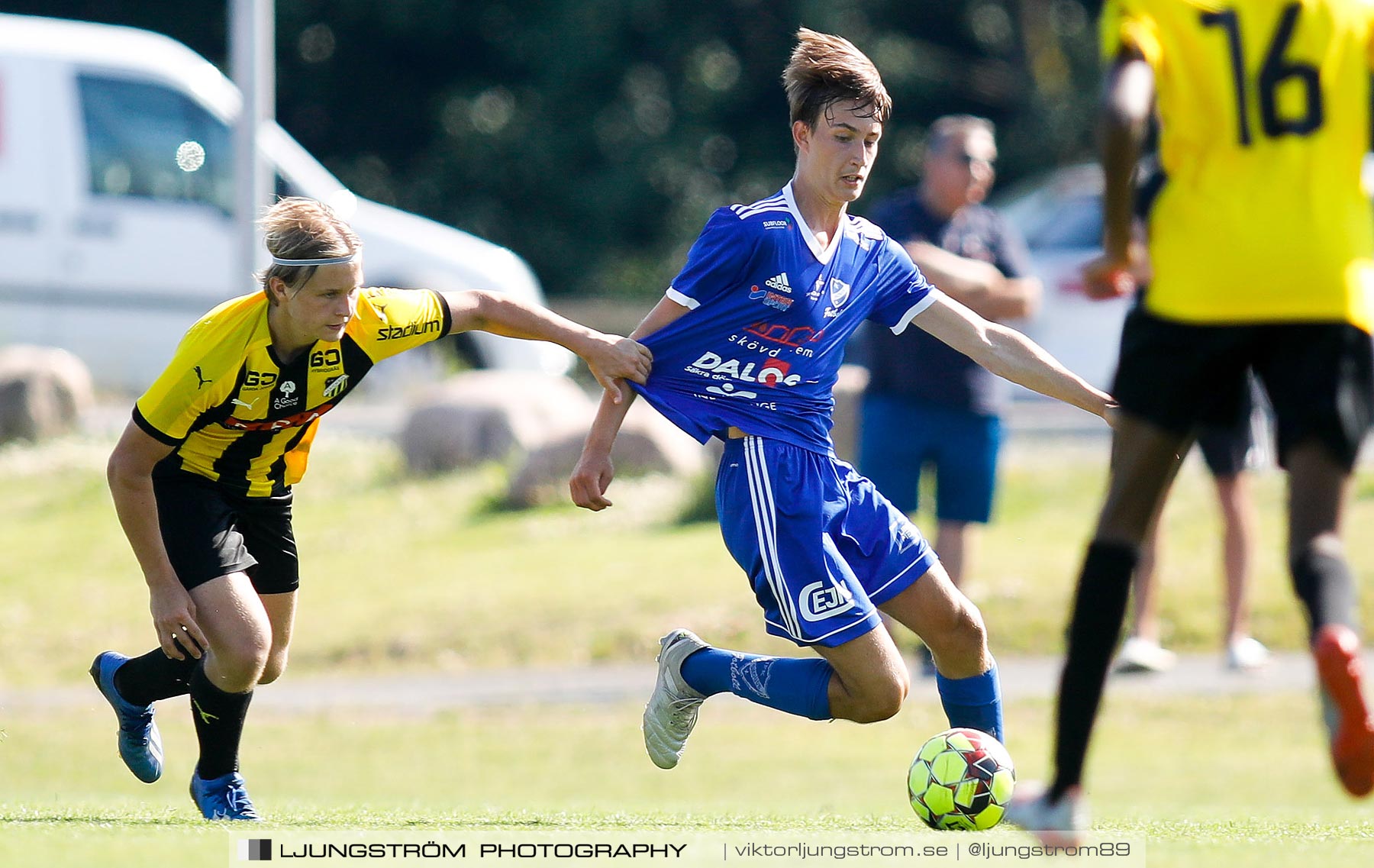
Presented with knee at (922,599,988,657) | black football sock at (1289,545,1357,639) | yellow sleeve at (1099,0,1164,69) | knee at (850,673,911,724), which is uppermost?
yellow sleeve at (1099,0,1164,69)

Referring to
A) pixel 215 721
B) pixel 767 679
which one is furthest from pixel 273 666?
pixel 767 679

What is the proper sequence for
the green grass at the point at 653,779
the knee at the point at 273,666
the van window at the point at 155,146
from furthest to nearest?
the van window at the point at 155,146 → the knee at the point at 273,666 → the green grass at the point at 653,779

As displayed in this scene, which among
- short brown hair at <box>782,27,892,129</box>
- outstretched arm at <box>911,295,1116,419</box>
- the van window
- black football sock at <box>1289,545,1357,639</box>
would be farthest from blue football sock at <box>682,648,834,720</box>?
the van window

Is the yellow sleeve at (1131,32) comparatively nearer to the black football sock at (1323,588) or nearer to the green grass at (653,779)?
the black football sock at (1323,588)

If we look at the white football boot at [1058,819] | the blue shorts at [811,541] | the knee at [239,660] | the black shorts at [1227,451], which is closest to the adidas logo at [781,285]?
the blue shorts at [811,541]

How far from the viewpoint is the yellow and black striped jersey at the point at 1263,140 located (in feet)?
12.2

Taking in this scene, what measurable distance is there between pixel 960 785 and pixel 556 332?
171cm

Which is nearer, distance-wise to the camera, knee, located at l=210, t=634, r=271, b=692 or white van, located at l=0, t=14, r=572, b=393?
knee, located at l=210, t=634, r=271, b=692

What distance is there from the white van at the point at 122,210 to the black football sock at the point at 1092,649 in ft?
39.5

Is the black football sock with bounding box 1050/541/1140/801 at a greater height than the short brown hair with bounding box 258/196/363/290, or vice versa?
the short brown hair with bounding box 258/196/363/290

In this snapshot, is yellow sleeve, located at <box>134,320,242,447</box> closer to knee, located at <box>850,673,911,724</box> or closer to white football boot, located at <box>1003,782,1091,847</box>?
knee, located at <box>850,673,911,724</box>

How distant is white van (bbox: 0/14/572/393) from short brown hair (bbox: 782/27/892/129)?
10.7m

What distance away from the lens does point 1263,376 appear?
3.88 meters

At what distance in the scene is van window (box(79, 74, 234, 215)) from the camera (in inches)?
626
